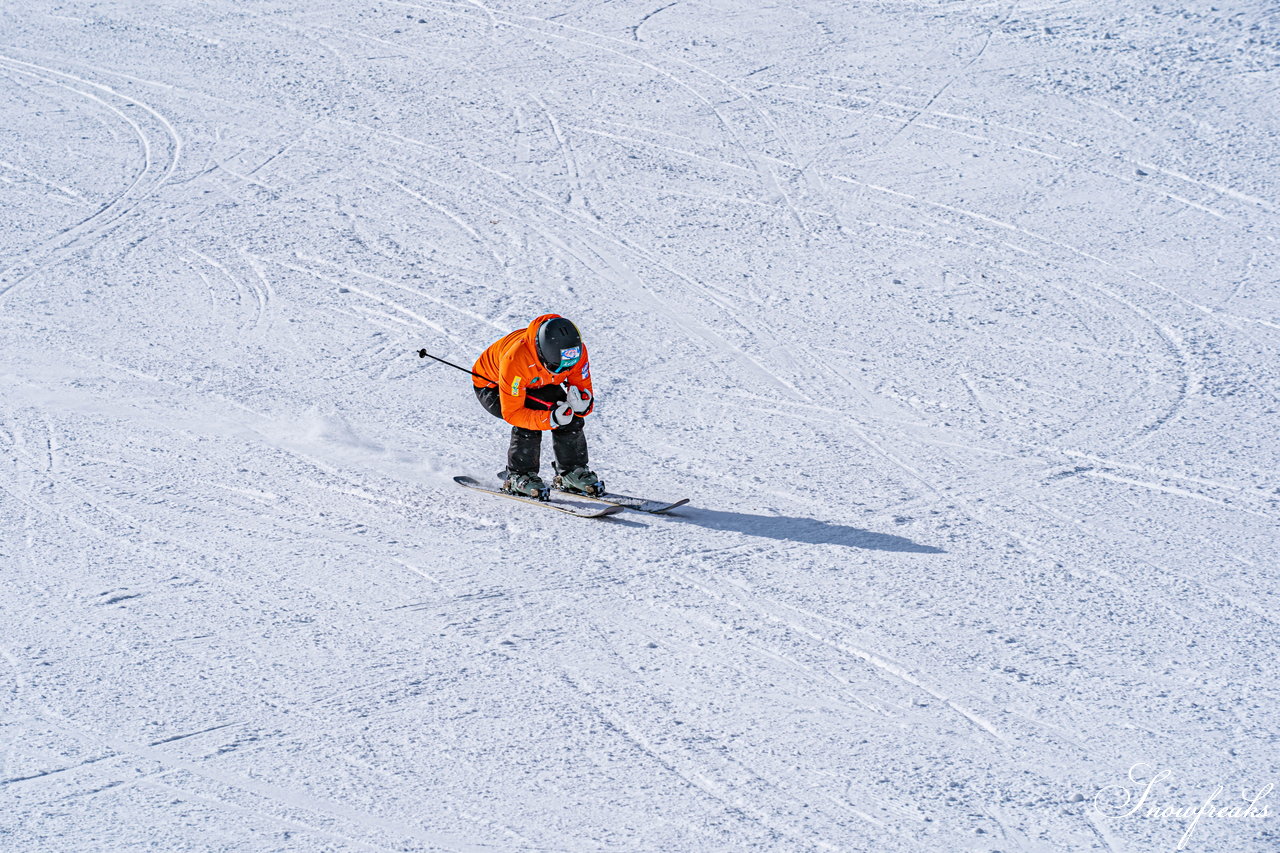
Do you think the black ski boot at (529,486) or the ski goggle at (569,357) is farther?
the black ski boot at (529,486)

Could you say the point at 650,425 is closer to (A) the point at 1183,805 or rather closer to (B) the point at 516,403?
(B) the point at 516,403

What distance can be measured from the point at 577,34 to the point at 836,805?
40.7 ft

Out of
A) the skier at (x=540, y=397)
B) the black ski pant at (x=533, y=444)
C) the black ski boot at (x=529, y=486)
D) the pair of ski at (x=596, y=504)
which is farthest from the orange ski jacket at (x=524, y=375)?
the pair of ski at (x=596, y=504)

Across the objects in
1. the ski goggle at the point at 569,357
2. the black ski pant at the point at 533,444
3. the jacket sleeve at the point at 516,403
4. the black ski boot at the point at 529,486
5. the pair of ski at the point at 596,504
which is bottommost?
the pair of ski at the point at 596,504

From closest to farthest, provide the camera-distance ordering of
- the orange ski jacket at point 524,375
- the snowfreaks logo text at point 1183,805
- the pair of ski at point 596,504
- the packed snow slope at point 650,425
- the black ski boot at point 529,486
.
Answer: the snowfreaks logo text at point 1183,805 → the packed snow slope at point 650,425 → the orange ski jacket at point 524,375 → the pair of ski at point 596,504 → the black ski boot at point 529,486

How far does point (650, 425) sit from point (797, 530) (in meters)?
1.67

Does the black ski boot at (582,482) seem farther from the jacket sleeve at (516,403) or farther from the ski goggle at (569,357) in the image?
the ski goggle at (569,357)

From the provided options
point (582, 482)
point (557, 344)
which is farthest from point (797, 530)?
point (557, 344)

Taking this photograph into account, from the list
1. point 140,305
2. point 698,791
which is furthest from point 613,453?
point 140,305

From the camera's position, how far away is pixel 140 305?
9.69 m

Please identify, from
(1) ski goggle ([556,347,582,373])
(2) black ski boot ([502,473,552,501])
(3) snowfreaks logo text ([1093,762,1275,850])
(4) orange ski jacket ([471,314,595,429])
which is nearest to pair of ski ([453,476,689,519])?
(2) black ski boot ([502,473,552,501])

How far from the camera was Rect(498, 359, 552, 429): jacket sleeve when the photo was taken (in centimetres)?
672

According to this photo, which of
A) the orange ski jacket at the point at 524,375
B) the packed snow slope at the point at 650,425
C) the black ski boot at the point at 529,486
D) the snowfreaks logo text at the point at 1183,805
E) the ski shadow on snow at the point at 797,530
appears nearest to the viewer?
the snowfreaks logo text at the point at 1183,805

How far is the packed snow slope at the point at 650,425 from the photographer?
467 cm
